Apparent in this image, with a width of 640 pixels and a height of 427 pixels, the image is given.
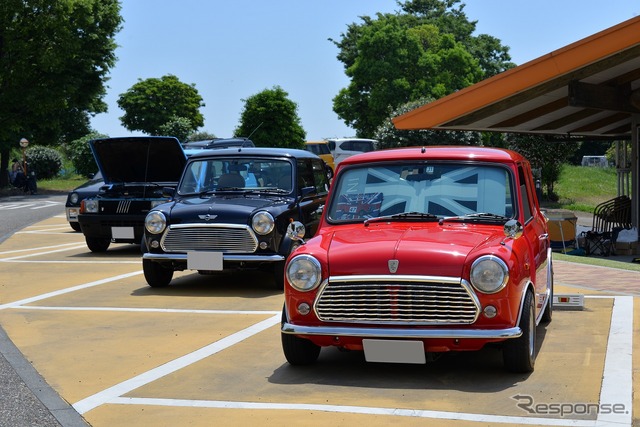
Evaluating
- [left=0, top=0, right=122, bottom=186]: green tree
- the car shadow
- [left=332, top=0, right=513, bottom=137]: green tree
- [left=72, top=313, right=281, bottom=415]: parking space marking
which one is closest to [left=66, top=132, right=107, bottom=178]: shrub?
[left=0, top=0, right=122, bottom=186]: green tree

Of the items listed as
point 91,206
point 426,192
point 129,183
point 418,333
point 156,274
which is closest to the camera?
point 418,333

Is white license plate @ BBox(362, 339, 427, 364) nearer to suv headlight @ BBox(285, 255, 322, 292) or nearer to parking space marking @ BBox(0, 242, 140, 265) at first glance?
suv headlight @ BBox(285, 255, 322, 292)

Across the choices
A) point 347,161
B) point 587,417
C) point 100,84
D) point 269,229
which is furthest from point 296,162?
point 100,84

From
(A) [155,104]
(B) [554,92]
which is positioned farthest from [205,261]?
(A) [155,104]

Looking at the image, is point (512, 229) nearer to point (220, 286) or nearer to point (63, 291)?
point (220, 286)

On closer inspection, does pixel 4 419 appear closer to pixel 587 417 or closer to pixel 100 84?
pixel 587 417

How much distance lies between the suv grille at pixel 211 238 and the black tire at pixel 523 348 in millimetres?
4732

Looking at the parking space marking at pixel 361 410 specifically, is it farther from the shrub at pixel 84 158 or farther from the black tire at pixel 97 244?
the shrub at pixel 84 158

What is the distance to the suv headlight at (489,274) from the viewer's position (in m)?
6.34

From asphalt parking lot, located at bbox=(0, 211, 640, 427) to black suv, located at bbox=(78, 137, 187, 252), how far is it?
12.3 ft

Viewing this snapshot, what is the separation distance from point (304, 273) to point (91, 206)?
934cm

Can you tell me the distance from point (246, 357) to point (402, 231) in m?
1.62

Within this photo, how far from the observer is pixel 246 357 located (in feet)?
24.7

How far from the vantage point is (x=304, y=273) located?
6703 mm
